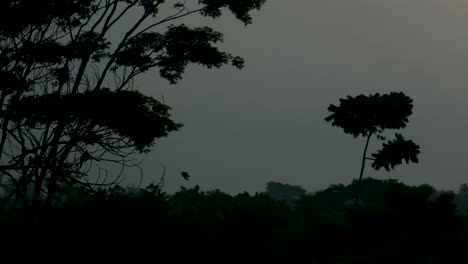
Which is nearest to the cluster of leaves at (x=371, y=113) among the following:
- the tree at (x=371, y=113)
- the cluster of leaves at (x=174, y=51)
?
the tree at (x=371, y=113)

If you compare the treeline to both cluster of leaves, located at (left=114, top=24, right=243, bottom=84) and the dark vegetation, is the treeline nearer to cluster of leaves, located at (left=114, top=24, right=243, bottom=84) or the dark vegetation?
the dark vegetation

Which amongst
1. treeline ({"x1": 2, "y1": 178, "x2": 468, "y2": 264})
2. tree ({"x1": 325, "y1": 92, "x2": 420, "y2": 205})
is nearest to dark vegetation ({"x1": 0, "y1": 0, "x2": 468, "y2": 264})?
treeline ({"x1": 2, "y1": 178, "x2": 468, "y2": 264})

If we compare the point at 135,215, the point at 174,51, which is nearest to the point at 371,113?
the point at 174,51

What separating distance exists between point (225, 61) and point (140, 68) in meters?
3.12

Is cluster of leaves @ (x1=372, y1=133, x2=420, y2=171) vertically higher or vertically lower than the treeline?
higher

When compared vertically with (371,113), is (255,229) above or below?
below

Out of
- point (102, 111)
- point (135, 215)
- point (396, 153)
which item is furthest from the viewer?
point (396, 153)

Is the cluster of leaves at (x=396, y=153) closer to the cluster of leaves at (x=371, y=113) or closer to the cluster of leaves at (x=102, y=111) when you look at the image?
the cluster of leaves at (x=371, y=113)

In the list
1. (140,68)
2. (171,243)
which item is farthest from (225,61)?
(171,243)

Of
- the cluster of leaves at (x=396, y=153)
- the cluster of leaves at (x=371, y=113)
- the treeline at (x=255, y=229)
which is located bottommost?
the treeline at (x=255, y=229)

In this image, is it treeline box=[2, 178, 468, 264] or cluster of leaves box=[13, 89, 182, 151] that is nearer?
treeline box=[2, 178, 468, 264]

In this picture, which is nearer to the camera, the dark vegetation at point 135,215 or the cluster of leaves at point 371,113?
the dark vegetation at point 135,215

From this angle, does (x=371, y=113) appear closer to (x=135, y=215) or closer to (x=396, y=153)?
(x=396, y=153)

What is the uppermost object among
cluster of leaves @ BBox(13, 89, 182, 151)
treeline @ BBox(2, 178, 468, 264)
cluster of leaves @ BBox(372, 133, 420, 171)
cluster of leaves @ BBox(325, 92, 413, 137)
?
cluster of leaves @ BBox(325, 92, 413, 137)
